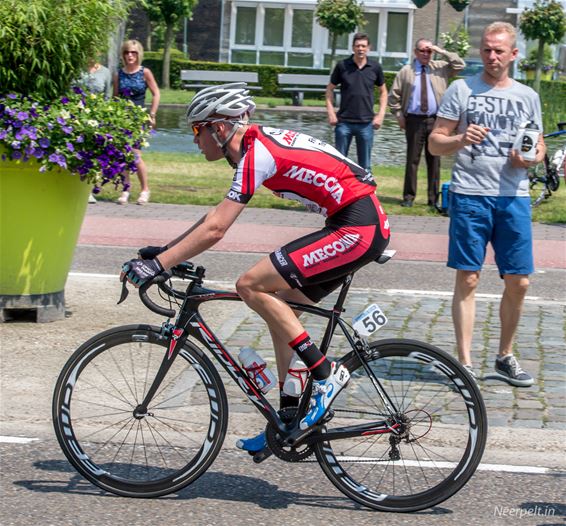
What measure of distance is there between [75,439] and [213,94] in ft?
5.03

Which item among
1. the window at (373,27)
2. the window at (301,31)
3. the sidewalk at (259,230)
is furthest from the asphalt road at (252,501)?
the window at (373,27)

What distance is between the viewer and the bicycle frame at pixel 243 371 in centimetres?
472

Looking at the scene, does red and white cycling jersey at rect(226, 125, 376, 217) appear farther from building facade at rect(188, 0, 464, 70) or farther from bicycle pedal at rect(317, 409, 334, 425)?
building facade at rect(188, 0, 464, 70)

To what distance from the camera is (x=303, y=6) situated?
184 ft

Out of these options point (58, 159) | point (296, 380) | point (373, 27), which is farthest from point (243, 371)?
point (373, 27)

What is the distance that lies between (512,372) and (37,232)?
123 inches

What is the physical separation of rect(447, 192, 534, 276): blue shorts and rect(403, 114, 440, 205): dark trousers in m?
6.50

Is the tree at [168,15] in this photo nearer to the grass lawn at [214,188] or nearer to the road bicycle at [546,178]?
the grass lawn at [214,188]

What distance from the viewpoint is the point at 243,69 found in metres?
46.3

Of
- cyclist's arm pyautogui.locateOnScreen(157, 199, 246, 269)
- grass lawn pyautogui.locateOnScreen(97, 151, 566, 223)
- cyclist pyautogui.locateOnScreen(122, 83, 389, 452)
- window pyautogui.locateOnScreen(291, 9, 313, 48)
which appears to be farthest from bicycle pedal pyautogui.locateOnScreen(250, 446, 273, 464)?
window pyautogui.locateOnScreen(291, 9, 313, 48)

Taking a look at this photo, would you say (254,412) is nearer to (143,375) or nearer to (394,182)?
(143,375)

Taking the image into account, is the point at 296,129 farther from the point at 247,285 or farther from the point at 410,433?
the point at 247,285

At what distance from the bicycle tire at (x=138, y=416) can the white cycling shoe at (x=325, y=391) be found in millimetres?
362

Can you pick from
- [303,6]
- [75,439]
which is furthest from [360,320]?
[303,6]
